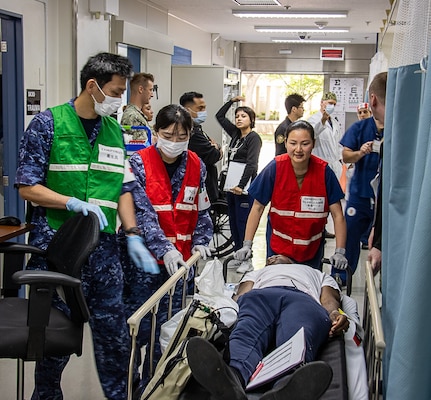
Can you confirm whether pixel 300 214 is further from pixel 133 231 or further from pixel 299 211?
pixel 133 231

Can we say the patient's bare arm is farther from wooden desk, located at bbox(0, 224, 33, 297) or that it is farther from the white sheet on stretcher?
wooden desk, located at bbox(0, 224, 33, 297)

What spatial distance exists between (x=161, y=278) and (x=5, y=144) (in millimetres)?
1839

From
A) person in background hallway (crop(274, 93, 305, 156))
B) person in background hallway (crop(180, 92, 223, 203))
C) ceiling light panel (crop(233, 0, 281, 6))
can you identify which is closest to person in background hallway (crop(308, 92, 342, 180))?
person in background hallway (crop(274, 93, 305, 156))

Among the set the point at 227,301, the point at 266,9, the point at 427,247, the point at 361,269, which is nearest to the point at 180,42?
the point at 266,9

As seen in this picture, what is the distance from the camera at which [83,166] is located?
8.74ft

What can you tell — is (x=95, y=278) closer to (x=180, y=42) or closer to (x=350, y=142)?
(x=350, y=142)

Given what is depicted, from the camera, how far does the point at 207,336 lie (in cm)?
227

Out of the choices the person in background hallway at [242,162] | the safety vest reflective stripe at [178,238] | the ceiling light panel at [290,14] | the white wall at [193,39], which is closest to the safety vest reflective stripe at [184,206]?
the safety vest reflective stripe at [178,238]

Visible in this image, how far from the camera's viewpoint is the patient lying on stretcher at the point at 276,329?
1.88 metres

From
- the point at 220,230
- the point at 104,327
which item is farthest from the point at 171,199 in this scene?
the point at 220,230

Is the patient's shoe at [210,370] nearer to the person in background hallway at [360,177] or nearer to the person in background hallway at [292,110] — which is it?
the person in background hallway at [360,177]

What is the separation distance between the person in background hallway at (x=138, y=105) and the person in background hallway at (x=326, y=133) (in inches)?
80.8

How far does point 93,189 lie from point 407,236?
1449mm

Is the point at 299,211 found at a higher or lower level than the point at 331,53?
lower
